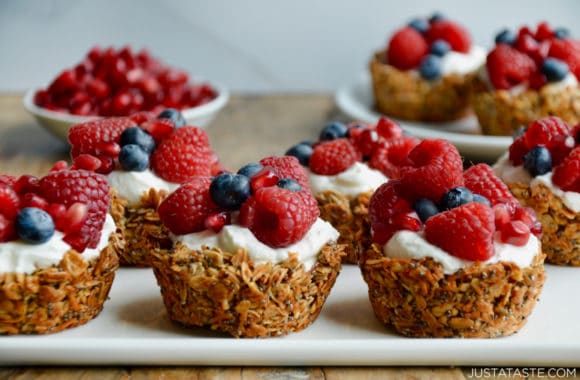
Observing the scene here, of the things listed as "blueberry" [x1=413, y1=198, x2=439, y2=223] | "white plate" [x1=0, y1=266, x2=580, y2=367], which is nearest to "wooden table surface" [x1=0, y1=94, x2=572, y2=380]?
"white plate" [x1=0, y1=266, x2=580, y2=367]

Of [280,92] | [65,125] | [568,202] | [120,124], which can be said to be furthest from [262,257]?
[280,92]

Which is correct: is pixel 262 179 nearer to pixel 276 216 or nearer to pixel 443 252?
pixel 276 216

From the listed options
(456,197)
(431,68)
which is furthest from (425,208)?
(431,68)

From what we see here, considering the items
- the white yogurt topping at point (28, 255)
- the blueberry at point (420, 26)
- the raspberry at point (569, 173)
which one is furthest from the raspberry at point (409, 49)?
the white yogurt topping at point (28, 255)

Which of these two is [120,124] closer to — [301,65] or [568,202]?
[568,202]

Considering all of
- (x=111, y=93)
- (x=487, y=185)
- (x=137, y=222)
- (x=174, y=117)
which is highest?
(x=487, y=185)

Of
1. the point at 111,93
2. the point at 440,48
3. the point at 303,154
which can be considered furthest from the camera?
the point at 440,48
